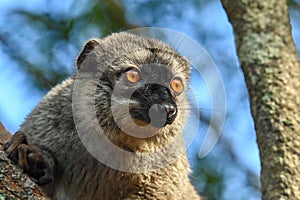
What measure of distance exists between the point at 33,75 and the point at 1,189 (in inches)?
213

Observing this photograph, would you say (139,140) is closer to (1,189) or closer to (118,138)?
(118,138)

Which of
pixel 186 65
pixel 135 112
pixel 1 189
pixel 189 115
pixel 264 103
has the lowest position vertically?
pixel 1 189

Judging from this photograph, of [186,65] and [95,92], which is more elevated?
[186,65]

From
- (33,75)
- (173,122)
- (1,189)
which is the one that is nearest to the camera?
(1,189)

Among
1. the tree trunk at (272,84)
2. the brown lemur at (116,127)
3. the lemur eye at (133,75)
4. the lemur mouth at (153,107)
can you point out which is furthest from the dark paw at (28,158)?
the tree trunk at (272,84)

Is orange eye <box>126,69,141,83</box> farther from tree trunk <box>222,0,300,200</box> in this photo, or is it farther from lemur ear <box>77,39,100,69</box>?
tree trunk <box>222,0,300,200</box>

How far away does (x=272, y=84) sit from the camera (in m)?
4.39

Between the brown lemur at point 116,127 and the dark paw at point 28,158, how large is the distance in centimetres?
16

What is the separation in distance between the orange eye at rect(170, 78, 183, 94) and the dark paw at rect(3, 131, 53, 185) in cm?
154

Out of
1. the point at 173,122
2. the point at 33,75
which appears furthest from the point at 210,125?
the point at 33,75

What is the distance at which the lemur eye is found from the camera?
6995 mm

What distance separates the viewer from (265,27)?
456 cm

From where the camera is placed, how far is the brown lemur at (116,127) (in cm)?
692

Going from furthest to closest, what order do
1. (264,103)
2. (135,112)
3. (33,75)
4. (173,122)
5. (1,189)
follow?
(33,75)
(173,122)
(135,112)
(1,189)
(264,103)
